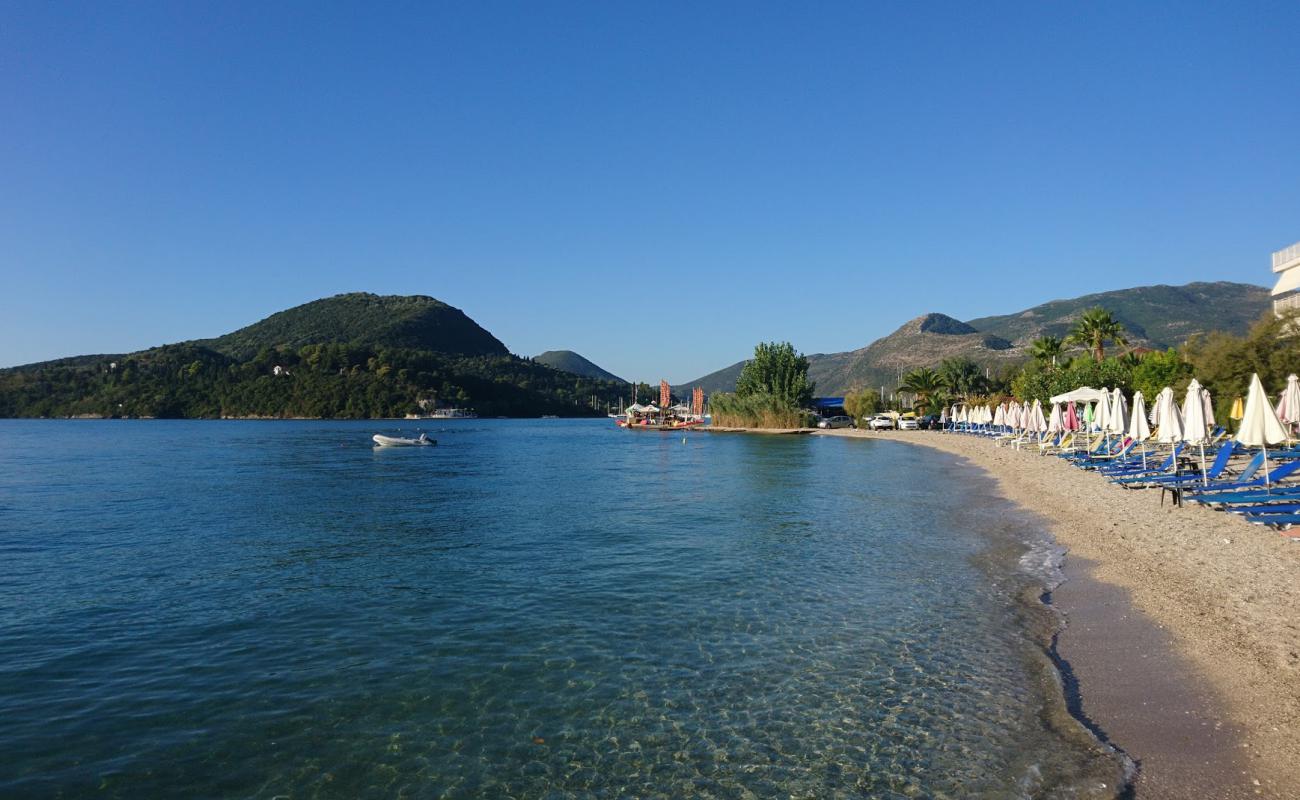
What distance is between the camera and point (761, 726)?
7.18m

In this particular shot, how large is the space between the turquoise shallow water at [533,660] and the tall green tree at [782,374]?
6953cm

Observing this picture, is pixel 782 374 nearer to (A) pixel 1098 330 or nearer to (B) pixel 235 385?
(A) pixel 1098 330

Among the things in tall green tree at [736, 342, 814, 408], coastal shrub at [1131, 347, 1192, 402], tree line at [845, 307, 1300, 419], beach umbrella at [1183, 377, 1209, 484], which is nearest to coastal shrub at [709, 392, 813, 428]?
tall green tree at [736, 342, 814, 408]

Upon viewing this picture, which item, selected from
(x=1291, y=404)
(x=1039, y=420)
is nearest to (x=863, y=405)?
(x=1039, y=420)

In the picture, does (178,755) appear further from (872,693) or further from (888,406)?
(888,406)

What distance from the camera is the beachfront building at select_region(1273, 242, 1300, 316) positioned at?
161 ft

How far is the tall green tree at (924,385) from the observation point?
288 ft

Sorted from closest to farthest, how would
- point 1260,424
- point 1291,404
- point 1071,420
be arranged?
point 1260,424 → point 1291,404 → point 1071,420

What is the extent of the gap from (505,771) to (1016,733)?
471 centimetres

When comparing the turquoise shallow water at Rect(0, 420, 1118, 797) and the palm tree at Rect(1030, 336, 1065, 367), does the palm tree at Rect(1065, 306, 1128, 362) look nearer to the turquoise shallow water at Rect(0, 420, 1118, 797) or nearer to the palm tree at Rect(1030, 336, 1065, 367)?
the palm tree at Rect(1030, 336, 1065, 367)

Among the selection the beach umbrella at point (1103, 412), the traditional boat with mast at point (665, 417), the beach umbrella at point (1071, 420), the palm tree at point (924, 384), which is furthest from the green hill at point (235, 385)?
the beach umbrella at point (1103, 412)

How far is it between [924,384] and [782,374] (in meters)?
16.7

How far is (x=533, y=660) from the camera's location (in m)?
9.16

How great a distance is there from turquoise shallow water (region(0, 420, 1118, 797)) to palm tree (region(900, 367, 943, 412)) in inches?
2788
